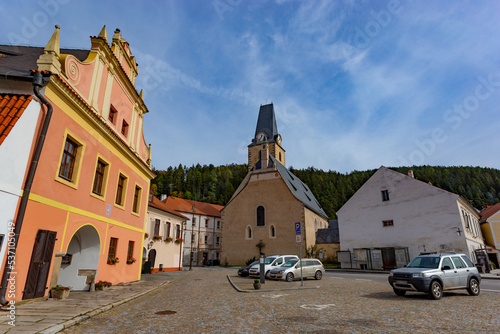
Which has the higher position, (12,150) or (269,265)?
(12,150)

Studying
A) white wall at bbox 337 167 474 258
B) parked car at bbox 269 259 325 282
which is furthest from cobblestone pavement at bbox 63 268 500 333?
white wall at bbox 337 167 474 258

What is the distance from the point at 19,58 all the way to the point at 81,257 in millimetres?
9103

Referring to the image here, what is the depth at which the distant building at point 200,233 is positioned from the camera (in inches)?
2076

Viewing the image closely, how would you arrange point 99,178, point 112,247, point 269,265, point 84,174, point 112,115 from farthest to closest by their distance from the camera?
point 269,265
point 112,115
point 112,247
point 99,178
point 84,174

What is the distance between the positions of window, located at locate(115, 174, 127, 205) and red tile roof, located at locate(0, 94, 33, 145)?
710 cm

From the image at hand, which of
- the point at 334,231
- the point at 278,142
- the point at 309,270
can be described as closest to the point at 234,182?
the point at 278,142

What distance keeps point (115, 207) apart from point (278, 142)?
4570 cm

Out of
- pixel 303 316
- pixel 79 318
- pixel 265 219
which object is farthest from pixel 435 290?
pixel 265 219

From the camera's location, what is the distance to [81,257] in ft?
43.7

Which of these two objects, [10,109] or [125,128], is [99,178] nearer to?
[125,128]

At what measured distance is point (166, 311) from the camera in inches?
336

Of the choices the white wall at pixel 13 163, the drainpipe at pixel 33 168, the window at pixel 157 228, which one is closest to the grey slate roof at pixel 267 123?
the window at pixel 157 228

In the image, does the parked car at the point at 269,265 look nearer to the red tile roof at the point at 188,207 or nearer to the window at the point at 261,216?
the window at the point at 261,216

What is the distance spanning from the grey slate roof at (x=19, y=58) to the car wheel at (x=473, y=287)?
709 inches
